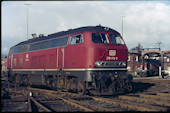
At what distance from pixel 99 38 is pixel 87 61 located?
1635mm

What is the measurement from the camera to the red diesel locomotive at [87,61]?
475 inches

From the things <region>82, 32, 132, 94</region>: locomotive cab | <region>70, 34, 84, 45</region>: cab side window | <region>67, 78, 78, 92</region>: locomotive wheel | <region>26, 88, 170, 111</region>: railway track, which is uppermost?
<region>70, 34, 84, 45</region>: cab side window

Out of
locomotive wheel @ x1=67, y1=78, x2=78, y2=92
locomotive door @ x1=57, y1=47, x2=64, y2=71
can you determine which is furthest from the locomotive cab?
locomotive door @ x1=57, y1=47, x2=64, y2=71

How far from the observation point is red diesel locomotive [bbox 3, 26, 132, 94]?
12062mm

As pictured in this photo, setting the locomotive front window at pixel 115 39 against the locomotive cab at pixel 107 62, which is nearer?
the locomotive cab at pixel 107 62

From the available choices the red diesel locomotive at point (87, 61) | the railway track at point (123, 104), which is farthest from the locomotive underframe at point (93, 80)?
the railway track at point (123, 104)

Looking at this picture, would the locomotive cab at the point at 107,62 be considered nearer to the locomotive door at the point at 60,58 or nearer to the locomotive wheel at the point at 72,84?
the locomotive wheel at the point at 72,84

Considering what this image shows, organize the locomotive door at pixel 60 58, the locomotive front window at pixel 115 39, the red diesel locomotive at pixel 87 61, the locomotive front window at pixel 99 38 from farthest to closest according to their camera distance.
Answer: the locomotive door at pixel 60 58 → the locomotive front window at pixel 115 39 → the locomotive front window at pixel 99 38 → the red diesel locomotive at pixel 87 61

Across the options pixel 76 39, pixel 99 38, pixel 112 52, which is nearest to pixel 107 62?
pixel 112 52

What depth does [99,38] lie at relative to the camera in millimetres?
12695

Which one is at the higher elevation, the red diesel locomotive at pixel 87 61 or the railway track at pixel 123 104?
the red diesel locomotive at pixel 87 61

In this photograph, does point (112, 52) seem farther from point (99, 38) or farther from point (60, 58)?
point (60, 58)

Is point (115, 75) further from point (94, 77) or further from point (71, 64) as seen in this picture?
point (71, 64)

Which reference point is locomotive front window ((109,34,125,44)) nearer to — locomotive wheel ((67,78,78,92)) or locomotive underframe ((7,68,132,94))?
locomotive underframe ((7,68,132,94))
